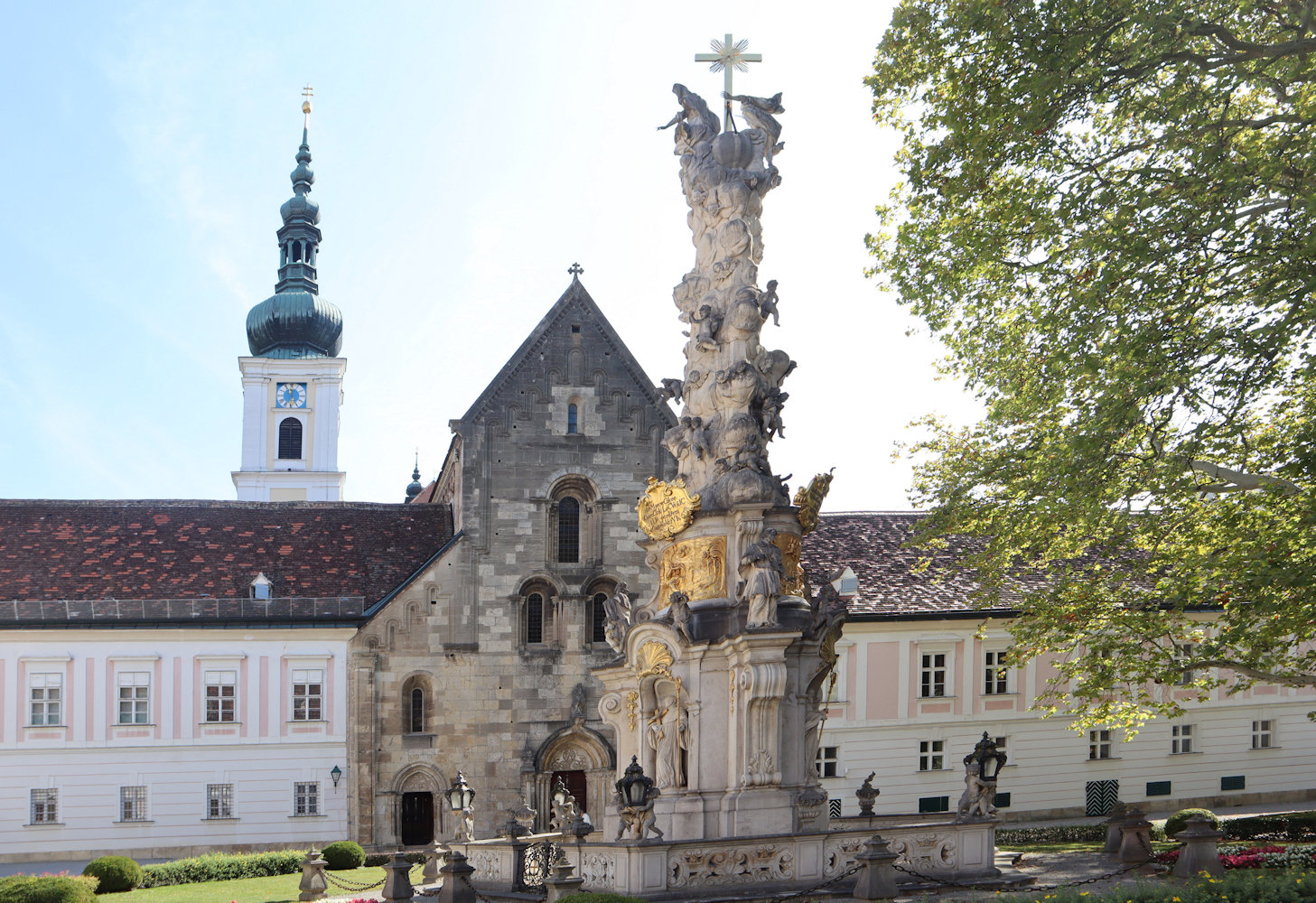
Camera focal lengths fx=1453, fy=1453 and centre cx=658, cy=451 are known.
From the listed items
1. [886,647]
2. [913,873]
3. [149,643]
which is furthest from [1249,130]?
[149,643]

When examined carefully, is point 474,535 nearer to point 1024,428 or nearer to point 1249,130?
point 1024,428

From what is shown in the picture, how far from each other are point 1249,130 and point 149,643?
98.9ft

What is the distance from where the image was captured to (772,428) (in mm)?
21000

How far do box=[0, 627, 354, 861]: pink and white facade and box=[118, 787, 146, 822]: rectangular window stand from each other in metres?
0.03

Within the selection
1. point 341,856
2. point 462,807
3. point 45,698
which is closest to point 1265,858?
point 462,807

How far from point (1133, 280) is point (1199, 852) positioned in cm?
837

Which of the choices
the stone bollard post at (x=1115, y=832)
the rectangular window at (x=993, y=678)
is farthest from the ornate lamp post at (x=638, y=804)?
the rectangular window at (x=993, y=678)

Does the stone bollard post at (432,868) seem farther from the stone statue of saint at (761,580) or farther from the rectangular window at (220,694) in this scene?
the rectangular window at (220,694)

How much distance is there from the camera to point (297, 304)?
242 ft

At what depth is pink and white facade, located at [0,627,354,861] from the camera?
123 ft

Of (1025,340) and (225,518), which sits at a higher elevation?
(1025,340)

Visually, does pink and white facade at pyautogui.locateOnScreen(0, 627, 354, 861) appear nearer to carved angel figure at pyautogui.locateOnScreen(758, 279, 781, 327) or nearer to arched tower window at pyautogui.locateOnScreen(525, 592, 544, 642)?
arched tower window at pyautogui.locateOnScreen(525, 592, 544, 642)

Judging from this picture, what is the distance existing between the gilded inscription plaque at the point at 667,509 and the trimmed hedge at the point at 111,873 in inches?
608

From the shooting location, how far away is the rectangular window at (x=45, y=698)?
125ft
